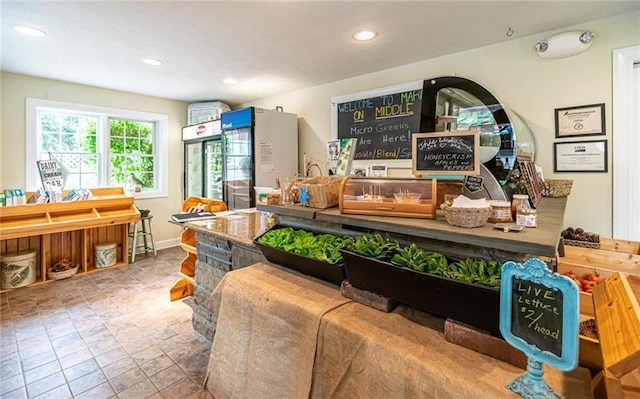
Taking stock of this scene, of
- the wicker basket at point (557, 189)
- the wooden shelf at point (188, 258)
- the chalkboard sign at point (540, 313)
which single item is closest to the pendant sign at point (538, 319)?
the chalkboard sign at point (540, 313)

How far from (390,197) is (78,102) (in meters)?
4.70

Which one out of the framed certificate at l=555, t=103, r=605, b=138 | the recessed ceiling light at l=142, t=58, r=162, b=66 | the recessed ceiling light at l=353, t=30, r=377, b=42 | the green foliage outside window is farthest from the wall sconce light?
the green foliage outside window

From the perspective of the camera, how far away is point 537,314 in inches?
29.3

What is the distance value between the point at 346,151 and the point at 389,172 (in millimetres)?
1597

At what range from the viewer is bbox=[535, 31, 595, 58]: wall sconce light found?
222 cm

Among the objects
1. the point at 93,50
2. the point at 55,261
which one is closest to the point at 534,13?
the point at 93,50

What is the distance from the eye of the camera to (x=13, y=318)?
276cm

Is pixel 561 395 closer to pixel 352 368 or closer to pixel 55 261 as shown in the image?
pixel 352 368

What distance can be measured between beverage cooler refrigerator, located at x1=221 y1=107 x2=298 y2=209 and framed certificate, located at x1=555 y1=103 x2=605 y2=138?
9.79ft

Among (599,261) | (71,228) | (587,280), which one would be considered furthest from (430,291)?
(71,228)

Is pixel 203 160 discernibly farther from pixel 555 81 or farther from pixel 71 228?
pixel 555 81

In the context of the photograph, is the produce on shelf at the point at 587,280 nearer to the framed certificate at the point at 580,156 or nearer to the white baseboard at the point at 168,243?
the framed certificate at the point at 580,156

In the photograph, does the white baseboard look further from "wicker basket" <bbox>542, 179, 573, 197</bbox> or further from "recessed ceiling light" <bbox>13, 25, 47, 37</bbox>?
"wicker basket" <bbox>542, 179, 573, 197</bbox>

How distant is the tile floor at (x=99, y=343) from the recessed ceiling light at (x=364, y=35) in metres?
2.64
